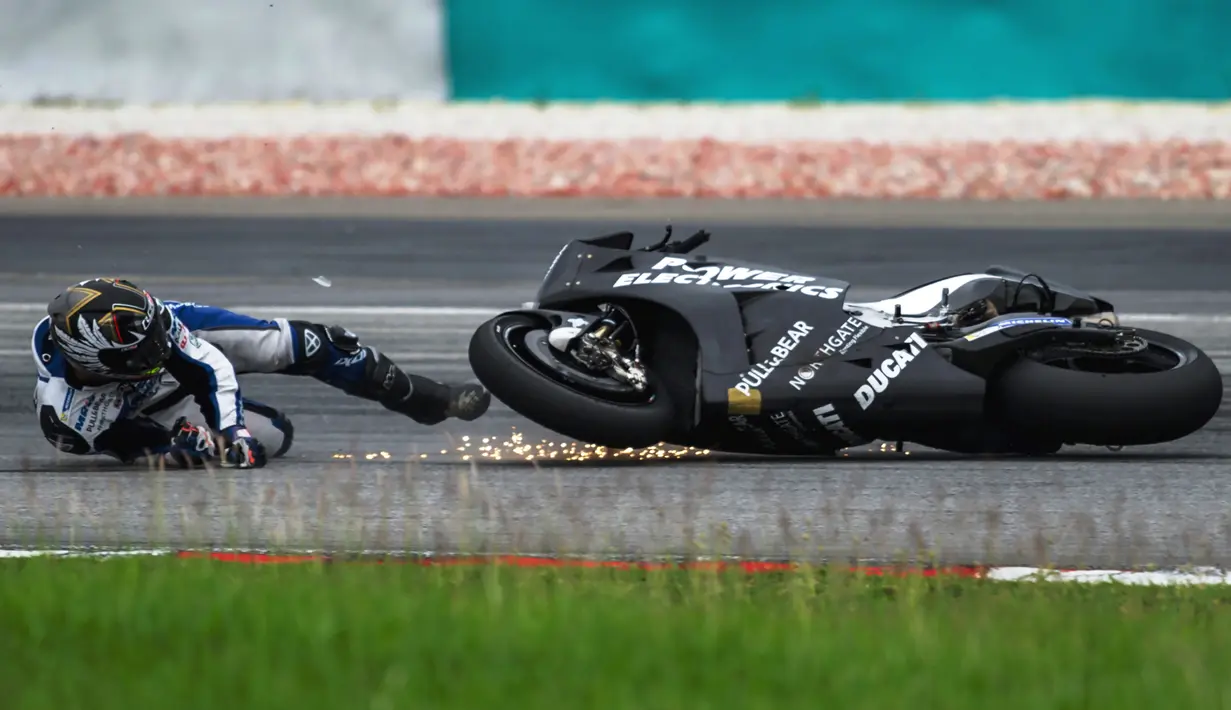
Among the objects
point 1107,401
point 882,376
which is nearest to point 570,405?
point 882,376

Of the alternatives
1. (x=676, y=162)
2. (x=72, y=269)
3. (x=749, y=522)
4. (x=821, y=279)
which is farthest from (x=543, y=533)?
(x=676, y=162)

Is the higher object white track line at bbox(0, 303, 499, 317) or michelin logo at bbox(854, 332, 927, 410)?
michelin logo at bbox(854, 332, 927, 410)

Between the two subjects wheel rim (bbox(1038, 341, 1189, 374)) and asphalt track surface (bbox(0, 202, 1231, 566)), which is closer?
asphalt track surface (bbox(0, 202, 1231, 566))

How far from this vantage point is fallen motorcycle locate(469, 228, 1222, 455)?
6691 millimetres

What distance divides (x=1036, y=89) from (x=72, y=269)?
7.89 metres

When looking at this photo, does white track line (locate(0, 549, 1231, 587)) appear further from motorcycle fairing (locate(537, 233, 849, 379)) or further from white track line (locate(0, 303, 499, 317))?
white track line (locate(0, 303, 499, 317))

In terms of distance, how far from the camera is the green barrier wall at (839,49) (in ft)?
50.8

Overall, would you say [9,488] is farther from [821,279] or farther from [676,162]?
[676,162]

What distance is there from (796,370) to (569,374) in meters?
0.80

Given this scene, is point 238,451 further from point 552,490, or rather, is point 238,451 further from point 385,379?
point 552,490

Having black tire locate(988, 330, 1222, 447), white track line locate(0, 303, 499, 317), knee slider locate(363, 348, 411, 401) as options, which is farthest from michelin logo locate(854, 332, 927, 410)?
white track line locate(0, 303, 499, 317)

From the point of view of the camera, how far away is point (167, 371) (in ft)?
23.4

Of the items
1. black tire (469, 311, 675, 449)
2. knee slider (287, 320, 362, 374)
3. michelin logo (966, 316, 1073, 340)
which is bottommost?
knee slider (287, 320, 362, 374)

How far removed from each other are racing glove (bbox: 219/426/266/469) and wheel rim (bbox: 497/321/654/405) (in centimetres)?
102
